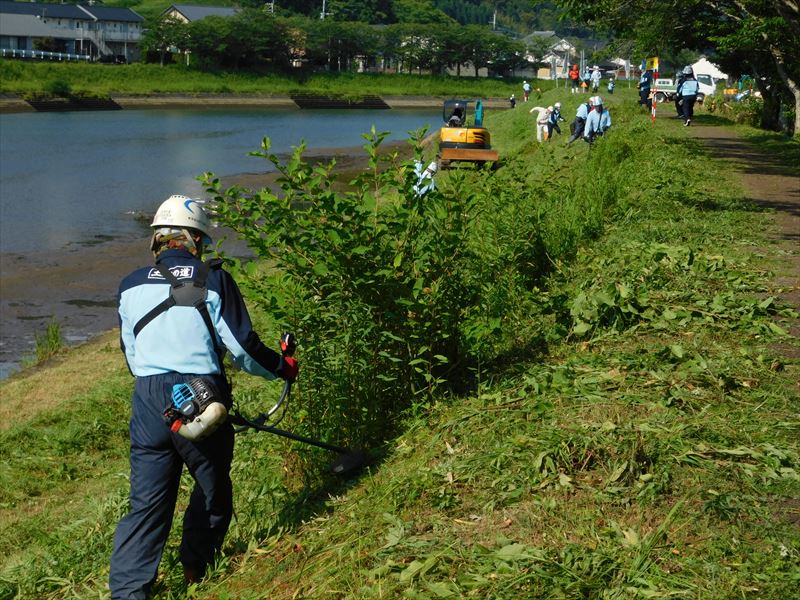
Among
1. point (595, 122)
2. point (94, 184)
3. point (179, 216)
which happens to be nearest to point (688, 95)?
point (595, 122)

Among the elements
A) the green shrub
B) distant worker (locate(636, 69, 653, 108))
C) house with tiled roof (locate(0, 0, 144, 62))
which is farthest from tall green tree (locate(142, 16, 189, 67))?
the green shrub

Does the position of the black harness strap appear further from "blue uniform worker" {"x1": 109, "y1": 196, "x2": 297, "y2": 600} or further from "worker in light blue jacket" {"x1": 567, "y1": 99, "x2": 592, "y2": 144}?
"worker in light blue jacket" {"x1": 567, "y1": 99, "x2": 592, "y2": 144}

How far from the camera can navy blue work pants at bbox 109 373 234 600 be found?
5.15 m

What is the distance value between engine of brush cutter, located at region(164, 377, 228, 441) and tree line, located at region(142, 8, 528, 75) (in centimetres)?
8873

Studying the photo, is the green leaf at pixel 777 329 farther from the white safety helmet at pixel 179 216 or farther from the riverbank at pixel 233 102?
the riverbank at pixel 233 102

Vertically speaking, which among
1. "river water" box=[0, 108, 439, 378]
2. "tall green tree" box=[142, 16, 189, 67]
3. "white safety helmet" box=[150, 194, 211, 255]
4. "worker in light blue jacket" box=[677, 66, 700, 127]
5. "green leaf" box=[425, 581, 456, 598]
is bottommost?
"river water" box=[0, 108, 439, 378]

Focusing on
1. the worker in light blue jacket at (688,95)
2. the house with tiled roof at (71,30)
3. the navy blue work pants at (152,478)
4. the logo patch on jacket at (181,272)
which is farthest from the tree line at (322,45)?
the navy blue work pants at (152,478)

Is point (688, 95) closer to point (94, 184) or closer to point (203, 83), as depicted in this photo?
point (94, 184)

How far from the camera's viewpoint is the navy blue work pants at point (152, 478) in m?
5.15

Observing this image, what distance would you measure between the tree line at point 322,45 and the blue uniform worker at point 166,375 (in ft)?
290

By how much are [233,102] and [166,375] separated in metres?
79.0

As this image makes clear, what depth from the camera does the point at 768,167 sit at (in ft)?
64.3

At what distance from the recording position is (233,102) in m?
81.7

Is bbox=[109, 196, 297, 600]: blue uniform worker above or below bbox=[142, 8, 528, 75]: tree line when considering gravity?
below
